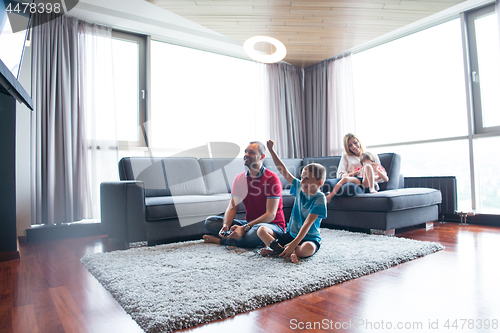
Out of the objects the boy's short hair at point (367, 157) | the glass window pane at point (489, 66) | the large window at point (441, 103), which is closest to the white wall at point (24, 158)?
the boy's short hair at point (367, 157)

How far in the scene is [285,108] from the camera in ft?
17.2

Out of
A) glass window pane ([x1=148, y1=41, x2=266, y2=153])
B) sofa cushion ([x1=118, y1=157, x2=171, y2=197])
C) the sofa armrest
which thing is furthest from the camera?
glass window pane ([x1=148, y1=41, x2=266, y2=153])

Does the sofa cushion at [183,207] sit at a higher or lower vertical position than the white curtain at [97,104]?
lower

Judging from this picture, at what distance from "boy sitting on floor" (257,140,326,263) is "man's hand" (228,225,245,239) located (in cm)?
17

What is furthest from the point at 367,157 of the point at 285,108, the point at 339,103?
the point at 285,108

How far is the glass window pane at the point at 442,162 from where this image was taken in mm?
3800

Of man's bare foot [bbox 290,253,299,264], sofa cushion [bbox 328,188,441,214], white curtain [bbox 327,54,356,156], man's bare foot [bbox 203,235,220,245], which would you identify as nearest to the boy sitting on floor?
man's bare foot [bbox 290,253,299,264]

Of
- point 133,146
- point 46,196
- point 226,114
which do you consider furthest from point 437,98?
point 46,196

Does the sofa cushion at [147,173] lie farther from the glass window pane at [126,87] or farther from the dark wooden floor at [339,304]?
the dark wooden floor at [339,304]

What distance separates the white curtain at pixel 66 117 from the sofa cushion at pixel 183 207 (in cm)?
120

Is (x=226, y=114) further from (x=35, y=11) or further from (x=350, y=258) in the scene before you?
(x=350, y=258)

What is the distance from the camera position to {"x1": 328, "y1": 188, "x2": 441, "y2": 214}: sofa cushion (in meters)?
2.73

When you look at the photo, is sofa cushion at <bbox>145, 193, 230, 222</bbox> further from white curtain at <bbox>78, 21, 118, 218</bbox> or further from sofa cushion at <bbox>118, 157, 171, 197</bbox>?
white curtain at <bbox>78, 21, 118, 218</bbox>

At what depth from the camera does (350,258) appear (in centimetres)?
195
